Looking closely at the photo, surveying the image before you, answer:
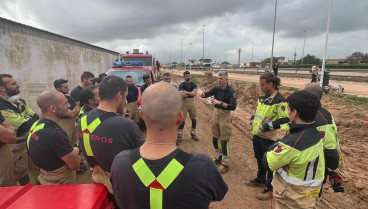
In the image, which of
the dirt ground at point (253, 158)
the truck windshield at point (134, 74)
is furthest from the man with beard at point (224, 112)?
the truck windshield at point (134, 74)

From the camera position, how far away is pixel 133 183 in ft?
3.76

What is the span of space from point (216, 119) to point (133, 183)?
3747 millimetres

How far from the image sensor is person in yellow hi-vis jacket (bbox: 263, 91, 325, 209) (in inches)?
80.5

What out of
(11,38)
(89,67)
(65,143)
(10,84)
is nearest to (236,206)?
(65,143)

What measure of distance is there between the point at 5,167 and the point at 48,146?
44.3 inches

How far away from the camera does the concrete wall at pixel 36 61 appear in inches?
298

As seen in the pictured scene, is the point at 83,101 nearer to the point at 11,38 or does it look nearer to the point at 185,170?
the point at 185,170

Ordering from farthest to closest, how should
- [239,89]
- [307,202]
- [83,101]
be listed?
[239,89] → [83,101] → [307,202]

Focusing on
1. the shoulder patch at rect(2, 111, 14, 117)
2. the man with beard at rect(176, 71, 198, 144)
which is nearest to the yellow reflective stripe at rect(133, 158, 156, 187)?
the shoulder patch at rect(2, 111, 14, 117)

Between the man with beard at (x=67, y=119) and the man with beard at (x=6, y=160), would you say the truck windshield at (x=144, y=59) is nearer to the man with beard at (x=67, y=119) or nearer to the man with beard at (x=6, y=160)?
the man with beard at (x=67, y=119)

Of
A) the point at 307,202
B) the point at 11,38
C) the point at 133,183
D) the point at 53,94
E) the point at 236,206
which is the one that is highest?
the point at 11,38

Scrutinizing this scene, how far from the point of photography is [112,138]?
1.90m

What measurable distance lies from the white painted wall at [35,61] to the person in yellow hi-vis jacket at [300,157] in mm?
6247

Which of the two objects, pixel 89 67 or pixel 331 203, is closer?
pixel 331 203
